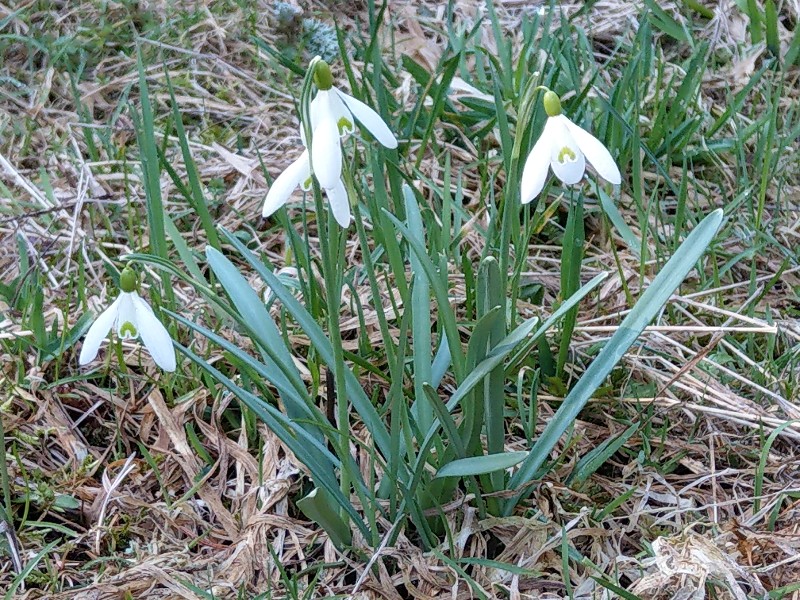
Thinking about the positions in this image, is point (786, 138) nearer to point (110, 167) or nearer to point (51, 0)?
point (110, 167)

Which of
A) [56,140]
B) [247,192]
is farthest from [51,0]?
[247,192]

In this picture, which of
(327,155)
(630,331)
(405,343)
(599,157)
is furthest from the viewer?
(630,331)

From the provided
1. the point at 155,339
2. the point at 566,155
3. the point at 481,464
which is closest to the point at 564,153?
the point at 566,155

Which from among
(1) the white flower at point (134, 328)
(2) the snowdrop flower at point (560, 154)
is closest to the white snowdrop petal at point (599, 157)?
(2) the snowdrop flower at point (560, 154)

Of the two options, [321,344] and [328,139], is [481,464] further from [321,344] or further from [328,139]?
[328,139]

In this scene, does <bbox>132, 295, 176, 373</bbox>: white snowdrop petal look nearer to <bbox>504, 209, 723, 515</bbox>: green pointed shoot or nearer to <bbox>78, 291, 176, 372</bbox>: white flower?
<bbox>78, 291, 176, 372</bbox>: white flower

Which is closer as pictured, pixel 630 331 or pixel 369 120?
pixel 369 120
